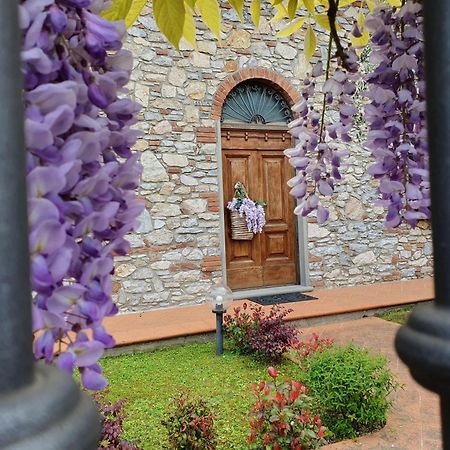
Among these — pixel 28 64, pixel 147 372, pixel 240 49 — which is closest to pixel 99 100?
pixel 28 64

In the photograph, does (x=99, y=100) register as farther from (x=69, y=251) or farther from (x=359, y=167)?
(x=359, y=167)

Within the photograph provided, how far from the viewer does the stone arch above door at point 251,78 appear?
22.2 ft

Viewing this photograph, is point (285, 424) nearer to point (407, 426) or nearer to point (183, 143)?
point (407, 426)

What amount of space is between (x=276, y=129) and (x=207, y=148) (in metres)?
1.13

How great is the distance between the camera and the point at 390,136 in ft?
2.34

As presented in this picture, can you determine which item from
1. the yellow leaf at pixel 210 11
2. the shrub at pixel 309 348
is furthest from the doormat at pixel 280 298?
the yellow leaf at pixel 210 11

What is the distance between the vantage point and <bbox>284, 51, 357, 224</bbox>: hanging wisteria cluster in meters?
0.92

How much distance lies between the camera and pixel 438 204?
1.08ft

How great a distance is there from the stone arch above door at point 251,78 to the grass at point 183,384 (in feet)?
10.2

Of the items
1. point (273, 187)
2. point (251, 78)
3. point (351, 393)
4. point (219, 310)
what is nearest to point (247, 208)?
point (273, 187)

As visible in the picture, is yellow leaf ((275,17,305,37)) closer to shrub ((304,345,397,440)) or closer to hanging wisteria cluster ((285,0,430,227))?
hanging wisteria cluster ((285,0,430,227))

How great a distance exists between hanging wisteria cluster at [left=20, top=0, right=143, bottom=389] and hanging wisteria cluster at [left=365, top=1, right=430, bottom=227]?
40cm

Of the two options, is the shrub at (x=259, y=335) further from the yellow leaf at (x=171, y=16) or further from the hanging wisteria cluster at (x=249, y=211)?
the yellow leaf at (x=171, y=16)

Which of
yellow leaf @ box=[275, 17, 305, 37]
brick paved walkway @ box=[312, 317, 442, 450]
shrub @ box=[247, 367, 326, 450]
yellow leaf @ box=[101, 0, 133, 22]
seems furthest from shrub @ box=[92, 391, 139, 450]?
yellow leaf @ box=[101, 0, 133, 22]
